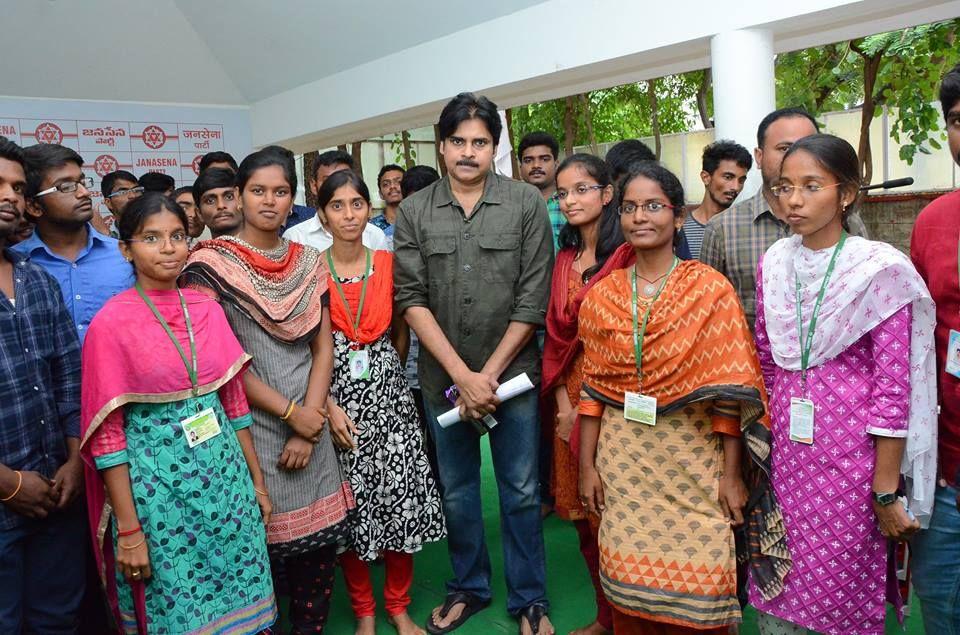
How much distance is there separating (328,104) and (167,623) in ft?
16.4

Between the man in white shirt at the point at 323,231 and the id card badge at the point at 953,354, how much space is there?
8.19ft

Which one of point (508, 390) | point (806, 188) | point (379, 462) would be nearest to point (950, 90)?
point (806, 188)

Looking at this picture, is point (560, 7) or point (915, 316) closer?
point (915, 316)

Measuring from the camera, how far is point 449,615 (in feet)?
9.69

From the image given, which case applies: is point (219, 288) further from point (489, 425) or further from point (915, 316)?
point (915, 316)

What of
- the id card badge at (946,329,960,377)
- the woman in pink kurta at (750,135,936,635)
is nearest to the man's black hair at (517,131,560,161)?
A: the woman in pink kurta at (750,135,936,635)

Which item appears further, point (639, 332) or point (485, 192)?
point (485, 192)

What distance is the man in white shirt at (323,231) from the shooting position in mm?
3705

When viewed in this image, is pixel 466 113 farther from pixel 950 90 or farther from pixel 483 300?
pixel 950 90

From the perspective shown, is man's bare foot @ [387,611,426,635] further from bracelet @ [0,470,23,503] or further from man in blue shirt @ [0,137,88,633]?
bracelet @ [0,470,23,503]

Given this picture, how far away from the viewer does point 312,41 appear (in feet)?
19.7

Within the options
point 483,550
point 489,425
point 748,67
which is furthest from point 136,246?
point 748,67

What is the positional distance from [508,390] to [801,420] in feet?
3.41

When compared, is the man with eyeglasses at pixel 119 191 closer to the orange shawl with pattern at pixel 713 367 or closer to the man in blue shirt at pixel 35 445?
the man in blue shirt at pixel 35 445
